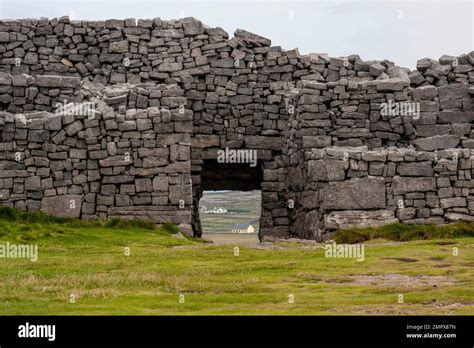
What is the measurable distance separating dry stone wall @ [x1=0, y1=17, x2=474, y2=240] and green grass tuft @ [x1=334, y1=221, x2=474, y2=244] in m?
0.62

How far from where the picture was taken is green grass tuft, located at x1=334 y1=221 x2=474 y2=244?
95.7ft

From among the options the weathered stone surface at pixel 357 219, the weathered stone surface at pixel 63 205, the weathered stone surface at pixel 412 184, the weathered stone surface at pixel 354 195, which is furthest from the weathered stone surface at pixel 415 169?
the weathered stone surface at pixel 63 205

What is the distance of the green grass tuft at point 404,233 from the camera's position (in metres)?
29.2

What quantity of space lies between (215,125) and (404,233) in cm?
1308

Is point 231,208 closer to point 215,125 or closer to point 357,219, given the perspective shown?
point 215,125

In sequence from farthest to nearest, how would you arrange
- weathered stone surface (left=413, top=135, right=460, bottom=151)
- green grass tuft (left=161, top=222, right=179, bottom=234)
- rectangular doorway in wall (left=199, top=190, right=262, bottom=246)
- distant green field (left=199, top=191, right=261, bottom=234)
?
1. distant green field (left=199, top=191, right=261, bottom=234)
2. rectangular doorway in wall (left=199, top=190, right=262, bottom=246)
3. weathered stone surface (left=413, top=135, right=460, bottom=151)
4. green grass tuft (left=161, top=222, right=179, bottom=234)

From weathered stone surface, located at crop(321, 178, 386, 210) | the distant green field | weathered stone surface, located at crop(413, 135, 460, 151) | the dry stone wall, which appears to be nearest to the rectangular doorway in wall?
the distant green field

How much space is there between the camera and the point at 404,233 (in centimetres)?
2959

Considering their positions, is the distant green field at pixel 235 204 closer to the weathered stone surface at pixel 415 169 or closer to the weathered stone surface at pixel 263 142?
the weathered stone surface at pixel 263 142

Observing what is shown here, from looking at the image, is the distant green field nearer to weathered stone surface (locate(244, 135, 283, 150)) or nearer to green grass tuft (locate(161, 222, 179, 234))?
weathered stone surface (locate(244, 135, 283, 150))

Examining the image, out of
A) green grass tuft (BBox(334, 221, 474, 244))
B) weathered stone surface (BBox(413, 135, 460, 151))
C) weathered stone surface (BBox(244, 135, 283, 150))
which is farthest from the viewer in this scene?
weathered stone surface (BBox(244, 135, 283, 150))

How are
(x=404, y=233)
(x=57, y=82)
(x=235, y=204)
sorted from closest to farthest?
(x=404, y=233)
(x=57, y=82)
(x=235, y=204)

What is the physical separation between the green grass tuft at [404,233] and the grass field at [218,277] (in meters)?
0.60

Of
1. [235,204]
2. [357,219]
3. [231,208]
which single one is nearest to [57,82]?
[357,219]
